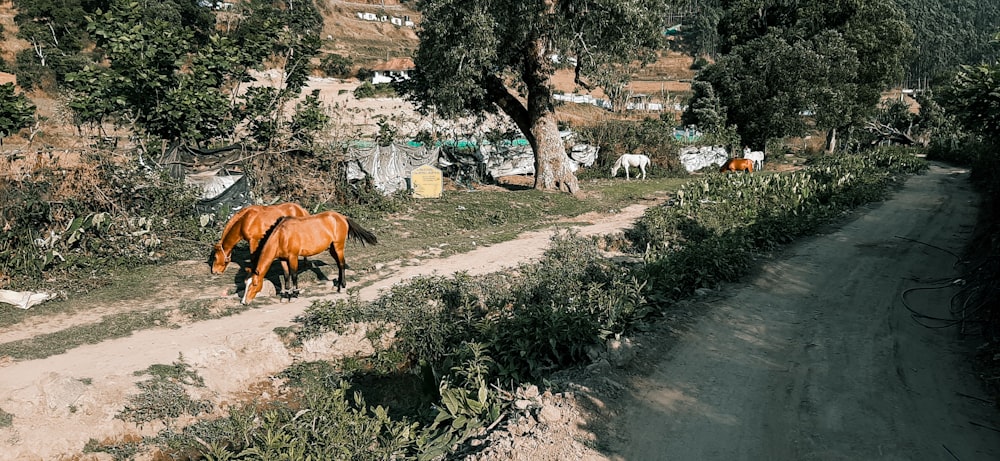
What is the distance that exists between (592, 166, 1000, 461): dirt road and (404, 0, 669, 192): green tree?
33.3 ft

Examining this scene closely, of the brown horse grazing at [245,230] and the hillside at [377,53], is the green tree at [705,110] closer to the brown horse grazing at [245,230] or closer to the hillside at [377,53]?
the hillside at [377,53]

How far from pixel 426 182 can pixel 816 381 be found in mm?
14824

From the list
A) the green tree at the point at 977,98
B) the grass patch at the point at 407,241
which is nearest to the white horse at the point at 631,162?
the grass patch at the point at 407,241

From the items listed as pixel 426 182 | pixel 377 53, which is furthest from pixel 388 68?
pixel 426 182

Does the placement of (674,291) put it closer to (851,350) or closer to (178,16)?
(851,350)

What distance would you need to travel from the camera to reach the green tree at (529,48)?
1867cm

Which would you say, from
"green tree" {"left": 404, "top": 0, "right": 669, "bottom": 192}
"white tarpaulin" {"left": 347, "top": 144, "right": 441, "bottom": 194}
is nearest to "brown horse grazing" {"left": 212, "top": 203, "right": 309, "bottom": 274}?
"white tarpaulin" {"left": 347, "top": 144, "right": 441, "bottom": 194}

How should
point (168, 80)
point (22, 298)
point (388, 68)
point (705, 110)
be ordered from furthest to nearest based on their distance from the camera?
point (388, 68), point (705, 110), point (168, 80), point (22, 298)

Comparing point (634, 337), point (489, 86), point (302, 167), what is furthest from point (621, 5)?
point (634, 337)

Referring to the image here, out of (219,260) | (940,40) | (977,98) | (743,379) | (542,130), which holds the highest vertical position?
(940,40)

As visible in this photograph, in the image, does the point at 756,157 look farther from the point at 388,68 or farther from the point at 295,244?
the point at 388,68

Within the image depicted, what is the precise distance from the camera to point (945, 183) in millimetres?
24781

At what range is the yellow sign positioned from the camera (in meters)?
20.4

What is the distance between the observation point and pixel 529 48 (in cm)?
2136
